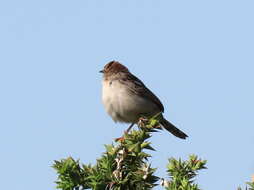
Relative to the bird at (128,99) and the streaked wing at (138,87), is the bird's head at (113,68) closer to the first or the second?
the bird at (128,99)

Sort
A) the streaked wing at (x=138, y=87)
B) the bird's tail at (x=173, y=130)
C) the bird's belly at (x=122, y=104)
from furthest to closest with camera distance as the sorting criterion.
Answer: the bird's tail at (x=173, y=130) → the streaked wing at (x=138, y=87) → the bird's belly at (x=122, y=104)

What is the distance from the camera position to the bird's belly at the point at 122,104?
9.34 m

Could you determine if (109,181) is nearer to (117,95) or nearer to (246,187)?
(246,187)

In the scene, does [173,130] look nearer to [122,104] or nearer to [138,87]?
[138,87]

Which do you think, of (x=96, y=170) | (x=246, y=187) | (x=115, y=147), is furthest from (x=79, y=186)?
(x=246, y=187)

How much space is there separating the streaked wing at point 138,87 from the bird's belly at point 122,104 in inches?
5.5

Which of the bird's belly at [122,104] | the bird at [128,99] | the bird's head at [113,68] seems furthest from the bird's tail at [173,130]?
the bird's head at [113,68]

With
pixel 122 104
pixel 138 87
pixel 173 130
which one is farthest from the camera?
pixel 173 130

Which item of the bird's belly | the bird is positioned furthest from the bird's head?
the bird's belly

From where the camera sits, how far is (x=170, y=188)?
374 cm

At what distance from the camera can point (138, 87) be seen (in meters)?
10.0

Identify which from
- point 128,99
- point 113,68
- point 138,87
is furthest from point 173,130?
point 113,68

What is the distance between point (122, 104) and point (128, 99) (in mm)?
198

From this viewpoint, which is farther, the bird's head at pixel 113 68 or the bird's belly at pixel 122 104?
the bird's head at pixel 113 68
